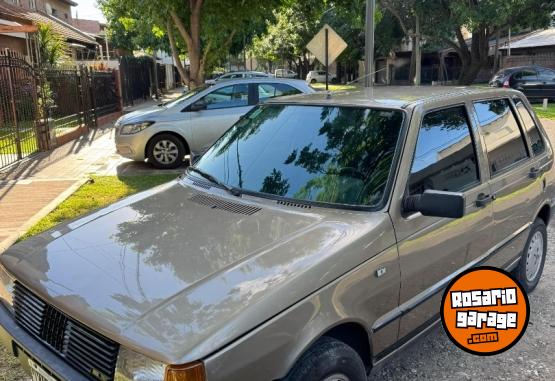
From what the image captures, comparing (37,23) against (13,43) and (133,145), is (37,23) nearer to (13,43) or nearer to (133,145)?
(13,43)

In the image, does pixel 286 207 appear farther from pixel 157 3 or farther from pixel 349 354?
pixel 157 3

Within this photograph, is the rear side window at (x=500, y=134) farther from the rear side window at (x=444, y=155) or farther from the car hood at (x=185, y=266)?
the car hood at (x=185, y=266)

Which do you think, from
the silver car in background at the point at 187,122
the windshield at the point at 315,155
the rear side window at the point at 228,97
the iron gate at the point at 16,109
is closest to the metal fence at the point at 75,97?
the iron gate at the point at 16,109

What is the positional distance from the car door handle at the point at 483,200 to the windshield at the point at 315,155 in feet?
2.56

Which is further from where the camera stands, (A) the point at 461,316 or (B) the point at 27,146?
(B) the point at 27,146

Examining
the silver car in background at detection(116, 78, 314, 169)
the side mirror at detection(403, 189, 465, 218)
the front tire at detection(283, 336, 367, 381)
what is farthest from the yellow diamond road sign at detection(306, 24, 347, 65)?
the front tire at detection(283, 336, 367, 381)

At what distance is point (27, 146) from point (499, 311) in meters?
10.8

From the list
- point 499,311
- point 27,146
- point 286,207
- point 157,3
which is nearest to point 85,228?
point 286,207

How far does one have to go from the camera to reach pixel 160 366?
6.22 feet

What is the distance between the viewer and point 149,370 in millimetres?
1914

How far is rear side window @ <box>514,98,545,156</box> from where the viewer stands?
14.0 feet

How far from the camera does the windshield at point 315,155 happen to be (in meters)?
2.97

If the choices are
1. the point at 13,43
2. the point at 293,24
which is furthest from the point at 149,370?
the point at 293,24

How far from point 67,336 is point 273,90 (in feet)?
27.5
